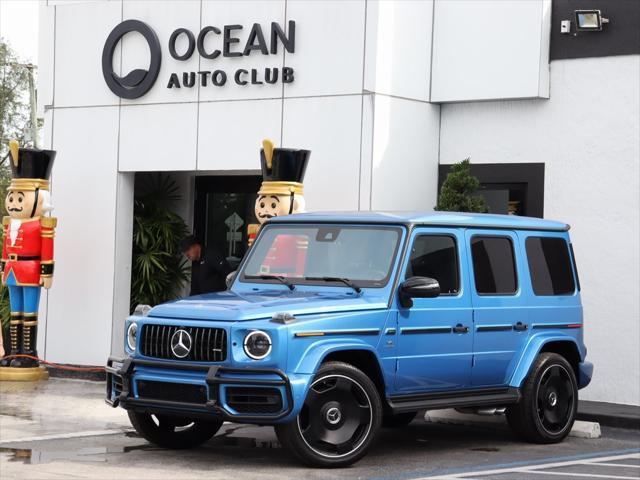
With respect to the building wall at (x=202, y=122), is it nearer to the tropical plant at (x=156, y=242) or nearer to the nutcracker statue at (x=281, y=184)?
the tropical plant at (x=156, y=242)

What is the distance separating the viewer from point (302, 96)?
16172 millimetres

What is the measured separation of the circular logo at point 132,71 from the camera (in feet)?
57.2

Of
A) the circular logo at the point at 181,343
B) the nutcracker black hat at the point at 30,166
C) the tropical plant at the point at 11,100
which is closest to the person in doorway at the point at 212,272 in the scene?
the nutcracker black hat at the point at 30,166

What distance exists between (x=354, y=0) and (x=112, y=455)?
23.3ft

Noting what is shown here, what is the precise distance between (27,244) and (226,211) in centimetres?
331

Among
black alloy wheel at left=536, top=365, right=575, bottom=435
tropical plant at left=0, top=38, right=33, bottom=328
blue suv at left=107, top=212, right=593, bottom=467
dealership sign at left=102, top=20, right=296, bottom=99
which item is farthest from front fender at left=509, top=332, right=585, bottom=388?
tropical plant at left=0, top=38, right=33, bottom=328

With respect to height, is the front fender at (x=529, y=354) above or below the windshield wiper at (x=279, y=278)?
below

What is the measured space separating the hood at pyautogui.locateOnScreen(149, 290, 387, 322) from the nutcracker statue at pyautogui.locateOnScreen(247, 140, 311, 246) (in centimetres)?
427

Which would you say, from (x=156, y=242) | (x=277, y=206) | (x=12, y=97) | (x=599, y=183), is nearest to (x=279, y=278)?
(x=277, y=206)

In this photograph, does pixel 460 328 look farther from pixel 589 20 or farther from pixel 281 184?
pixel 589 20

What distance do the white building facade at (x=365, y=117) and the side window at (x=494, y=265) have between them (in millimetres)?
3643

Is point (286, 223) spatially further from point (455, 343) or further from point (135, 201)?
point (135, 201)

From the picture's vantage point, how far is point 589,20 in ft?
50.0

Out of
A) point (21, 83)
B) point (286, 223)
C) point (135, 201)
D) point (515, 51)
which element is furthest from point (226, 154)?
point (21, 83)
